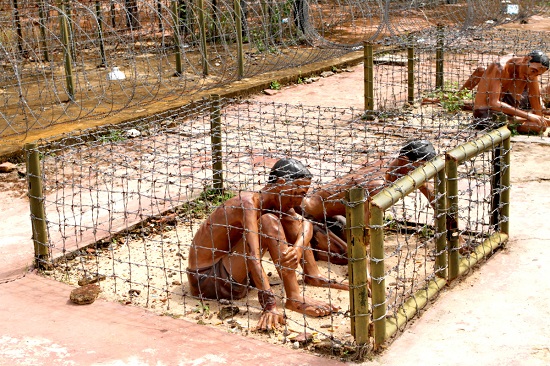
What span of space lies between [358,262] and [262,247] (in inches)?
44.3

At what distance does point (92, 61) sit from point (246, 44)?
3.22 m

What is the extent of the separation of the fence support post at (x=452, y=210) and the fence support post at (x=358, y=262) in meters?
1.17

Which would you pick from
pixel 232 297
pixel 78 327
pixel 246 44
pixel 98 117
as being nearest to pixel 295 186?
pixel 232 297

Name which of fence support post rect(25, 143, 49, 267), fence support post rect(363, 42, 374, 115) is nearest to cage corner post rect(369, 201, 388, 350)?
fence support post rect(25, 143, 49, 267)

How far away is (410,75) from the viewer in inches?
458

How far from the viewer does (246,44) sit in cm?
1636

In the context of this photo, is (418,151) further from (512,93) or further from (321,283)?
(512,93)

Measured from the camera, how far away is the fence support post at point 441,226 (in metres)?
5.85

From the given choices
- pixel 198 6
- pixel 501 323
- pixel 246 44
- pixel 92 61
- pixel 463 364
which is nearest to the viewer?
pixel 463 364

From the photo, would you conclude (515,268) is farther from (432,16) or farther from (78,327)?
(432,16)

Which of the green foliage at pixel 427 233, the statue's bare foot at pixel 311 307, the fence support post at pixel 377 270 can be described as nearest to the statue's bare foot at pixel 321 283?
the statue's bare foot at pixel 311 307

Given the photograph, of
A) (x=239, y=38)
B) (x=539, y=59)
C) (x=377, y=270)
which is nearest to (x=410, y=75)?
(x=539, y=59)

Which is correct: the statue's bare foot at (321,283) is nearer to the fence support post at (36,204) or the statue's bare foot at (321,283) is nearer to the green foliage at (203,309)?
the green foliage at (203,309)

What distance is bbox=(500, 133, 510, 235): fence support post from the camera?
21.8ft
